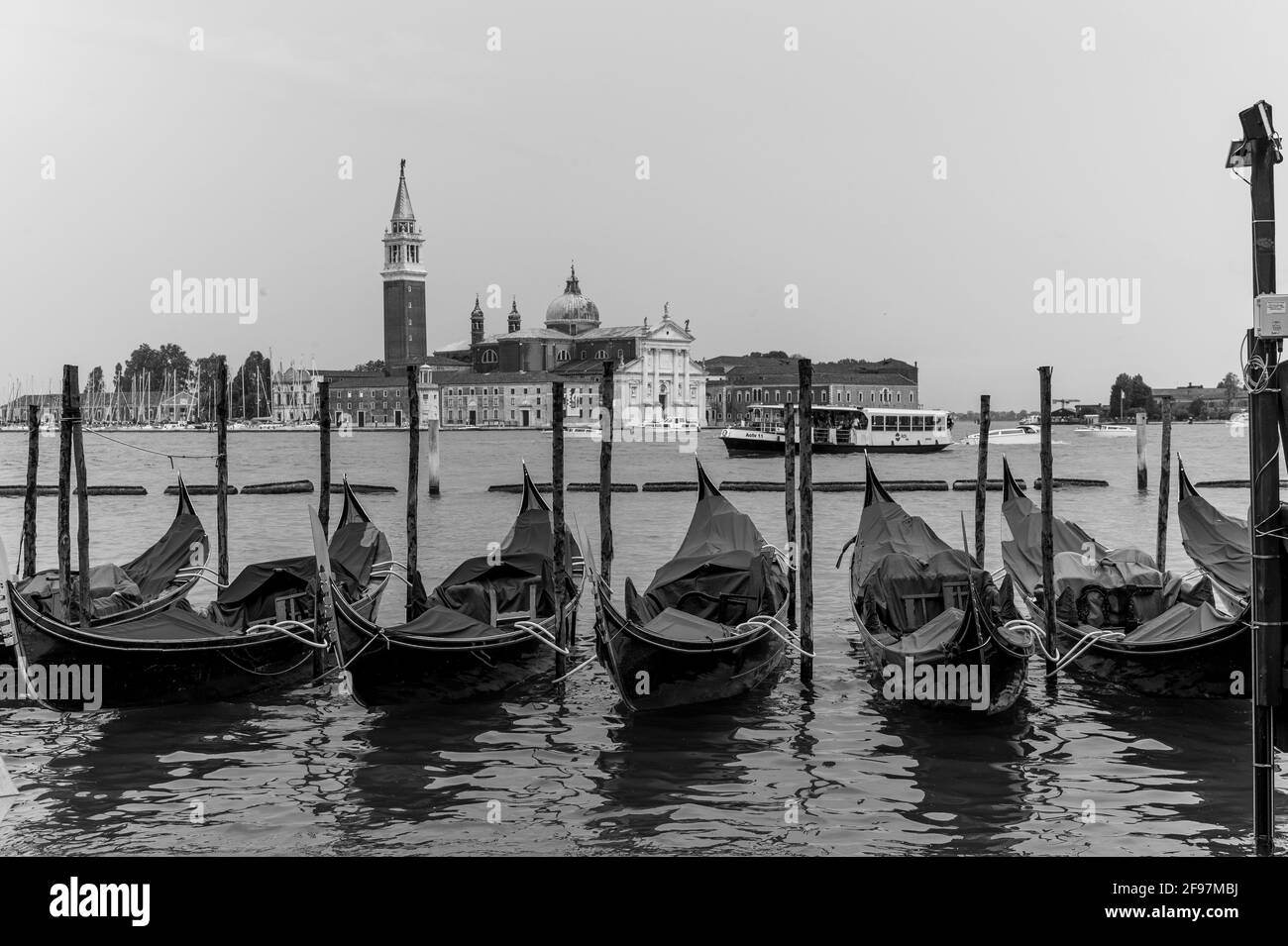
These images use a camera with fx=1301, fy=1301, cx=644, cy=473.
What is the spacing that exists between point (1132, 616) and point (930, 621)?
5.08 feet

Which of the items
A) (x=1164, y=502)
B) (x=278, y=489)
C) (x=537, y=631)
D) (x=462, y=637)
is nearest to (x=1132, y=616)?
(x=1164, y=502)

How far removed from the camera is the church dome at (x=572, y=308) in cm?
9712

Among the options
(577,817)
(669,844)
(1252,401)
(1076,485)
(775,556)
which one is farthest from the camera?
(1076,485)

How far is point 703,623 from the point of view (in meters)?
8.74

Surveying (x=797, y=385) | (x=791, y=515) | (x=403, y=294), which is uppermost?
(x=403, y=294)

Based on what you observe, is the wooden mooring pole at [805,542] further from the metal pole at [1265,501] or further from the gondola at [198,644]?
the metal pole at [1265,501]

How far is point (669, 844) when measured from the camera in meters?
6.07

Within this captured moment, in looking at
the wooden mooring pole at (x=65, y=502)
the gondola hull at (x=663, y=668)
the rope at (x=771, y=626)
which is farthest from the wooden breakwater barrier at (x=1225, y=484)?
the wooden mooring pole at (x=65, y=502)

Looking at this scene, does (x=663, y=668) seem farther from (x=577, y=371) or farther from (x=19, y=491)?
(x=577, y=371)

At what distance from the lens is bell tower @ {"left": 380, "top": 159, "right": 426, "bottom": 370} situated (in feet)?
288

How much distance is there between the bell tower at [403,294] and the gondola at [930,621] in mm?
79137

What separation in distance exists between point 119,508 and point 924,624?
21532 mm
